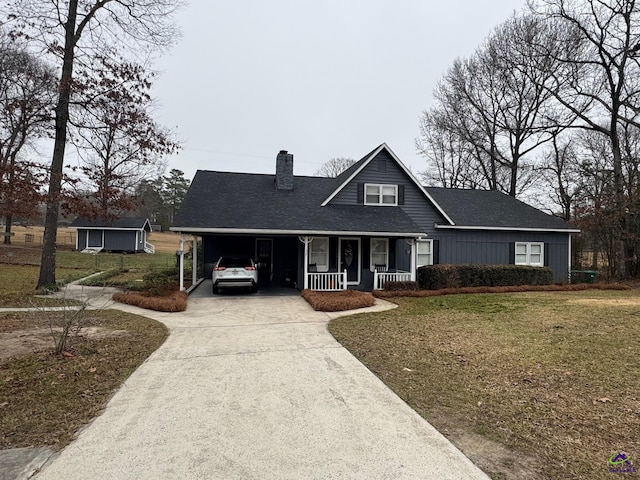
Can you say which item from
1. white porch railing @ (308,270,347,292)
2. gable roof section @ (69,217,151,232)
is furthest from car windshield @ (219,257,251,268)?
gable roof section @ (69,217,151,232)

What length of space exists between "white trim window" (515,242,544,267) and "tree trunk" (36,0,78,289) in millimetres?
19417

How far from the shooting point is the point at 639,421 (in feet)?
12.9

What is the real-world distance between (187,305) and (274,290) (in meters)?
4.36

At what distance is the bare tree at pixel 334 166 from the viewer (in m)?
52.3

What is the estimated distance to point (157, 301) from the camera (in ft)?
36.0

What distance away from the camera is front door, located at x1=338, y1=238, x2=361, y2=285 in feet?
52.4

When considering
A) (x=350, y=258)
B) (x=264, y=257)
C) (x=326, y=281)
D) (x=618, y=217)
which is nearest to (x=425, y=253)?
(x=350, y=258)

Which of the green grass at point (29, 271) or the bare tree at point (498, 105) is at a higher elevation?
the bare tree at point (498, 105)

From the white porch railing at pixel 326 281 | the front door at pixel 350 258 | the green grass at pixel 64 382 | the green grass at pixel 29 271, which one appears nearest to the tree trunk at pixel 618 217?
the front door at pixel 350 258

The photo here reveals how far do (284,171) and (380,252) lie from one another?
5.78 m

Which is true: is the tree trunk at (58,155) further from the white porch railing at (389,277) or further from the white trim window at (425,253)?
the white trim window at (425,253)

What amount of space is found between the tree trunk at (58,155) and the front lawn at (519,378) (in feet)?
35.6

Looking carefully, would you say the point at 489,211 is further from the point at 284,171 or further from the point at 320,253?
the point at 284,171

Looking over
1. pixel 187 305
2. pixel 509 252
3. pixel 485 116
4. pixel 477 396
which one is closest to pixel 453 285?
pixel 509 252
